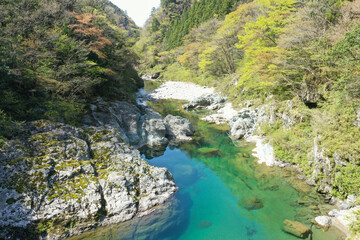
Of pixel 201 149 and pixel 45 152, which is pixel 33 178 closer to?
pixel 45 152

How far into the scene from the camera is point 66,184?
643cm

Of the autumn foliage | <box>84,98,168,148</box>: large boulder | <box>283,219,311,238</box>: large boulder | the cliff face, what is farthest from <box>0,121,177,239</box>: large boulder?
the autumn foliage

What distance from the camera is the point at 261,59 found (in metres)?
13.5

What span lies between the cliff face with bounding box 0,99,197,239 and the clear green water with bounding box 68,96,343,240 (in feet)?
2.00

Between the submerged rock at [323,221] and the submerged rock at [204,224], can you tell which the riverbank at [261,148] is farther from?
the submerged rock at [204,224]

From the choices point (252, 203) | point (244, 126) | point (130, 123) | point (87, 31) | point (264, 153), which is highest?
point (87, 31)

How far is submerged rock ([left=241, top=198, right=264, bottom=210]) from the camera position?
24.9 ft

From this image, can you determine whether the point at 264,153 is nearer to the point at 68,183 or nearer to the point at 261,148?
the point at 261,148

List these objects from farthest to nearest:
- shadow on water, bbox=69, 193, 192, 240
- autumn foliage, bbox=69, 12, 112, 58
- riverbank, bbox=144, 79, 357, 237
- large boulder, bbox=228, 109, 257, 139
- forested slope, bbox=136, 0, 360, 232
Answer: large boulder, bbox=228, 109, 257, 139, autumn foliage, bbox=69, 12, 112, 58, forested slope, bbox=136, 0, 360, 232, riverbank, bbox=144, 79, 357, 237, shadow on water, bbox=69, 193, 192, 240

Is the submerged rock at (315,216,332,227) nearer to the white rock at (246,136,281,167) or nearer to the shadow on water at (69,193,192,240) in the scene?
the white rock at (246,136,281,167)

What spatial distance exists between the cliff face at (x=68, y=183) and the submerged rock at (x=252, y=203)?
2.90 meters

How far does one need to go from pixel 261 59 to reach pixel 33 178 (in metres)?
14.0

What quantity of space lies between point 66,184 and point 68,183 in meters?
0.06

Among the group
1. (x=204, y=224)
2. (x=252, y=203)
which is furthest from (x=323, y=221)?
(x=204, y=224)
